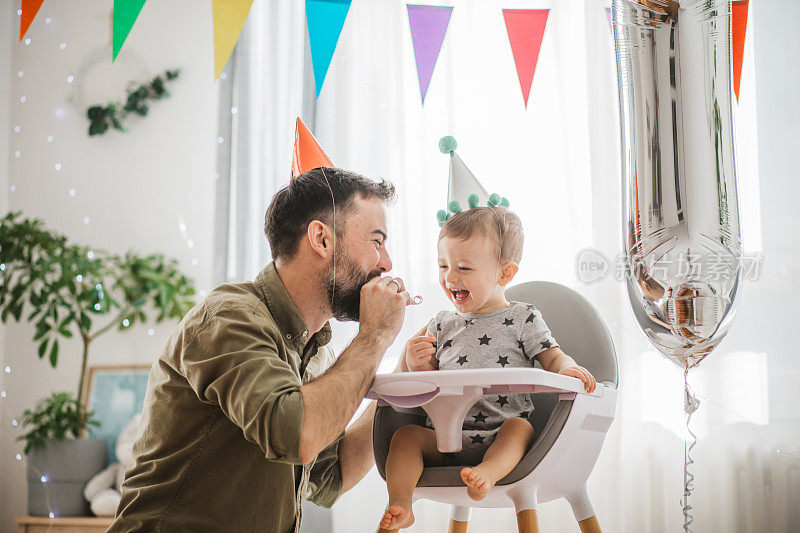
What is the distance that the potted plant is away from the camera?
2.45 m

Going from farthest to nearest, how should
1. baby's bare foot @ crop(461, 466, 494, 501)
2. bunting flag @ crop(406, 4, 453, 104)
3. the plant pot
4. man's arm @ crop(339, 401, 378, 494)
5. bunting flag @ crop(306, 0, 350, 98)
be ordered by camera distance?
1. the plant pot
2. bunting flag @ crop(406, 4, 453, 104)
3. bunting flag @ crop(306, 0, 350, 98)
4. man's arm @ crop(339, 401, 378, 494)
5. baby's bare foot @ crop(461, 466, 494, 501)

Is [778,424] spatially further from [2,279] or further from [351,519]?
[2,279]

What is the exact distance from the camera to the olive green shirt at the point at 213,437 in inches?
41.4

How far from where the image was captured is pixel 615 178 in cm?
240

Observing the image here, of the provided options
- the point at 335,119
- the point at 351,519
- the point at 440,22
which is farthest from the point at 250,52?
the point at 351,519

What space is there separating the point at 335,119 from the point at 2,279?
139 cm

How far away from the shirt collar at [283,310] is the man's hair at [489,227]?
39 cm

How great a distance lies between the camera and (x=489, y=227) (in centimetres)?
148

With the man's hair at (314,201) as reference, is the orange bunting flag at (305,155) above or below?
above

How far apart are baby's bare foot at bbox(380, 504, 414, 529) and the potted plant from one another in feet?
5.49

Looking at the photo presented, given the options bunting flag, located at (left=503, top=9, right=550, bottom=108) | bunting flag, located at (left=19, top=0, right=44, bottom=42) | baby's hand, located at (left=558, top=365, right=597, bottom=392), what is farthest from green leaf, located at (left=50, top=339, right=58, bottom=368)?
baby's hand, located at (left=558, top=365, right=597, bottom=392)

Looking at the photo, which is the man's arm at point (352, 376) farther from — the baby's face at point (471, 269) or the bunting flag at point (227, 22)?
the bunting flag at point (227, 22)

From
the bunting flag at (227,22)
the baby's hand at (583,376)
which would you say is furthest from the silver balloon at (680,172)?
the bunting flag at (227,22)

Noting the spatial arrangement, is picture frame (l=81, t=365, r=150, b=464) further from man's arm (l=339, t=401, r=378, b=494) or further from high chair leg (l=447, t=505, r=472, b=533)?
high chair leg (l=447, t=505, r=472, b=533)
